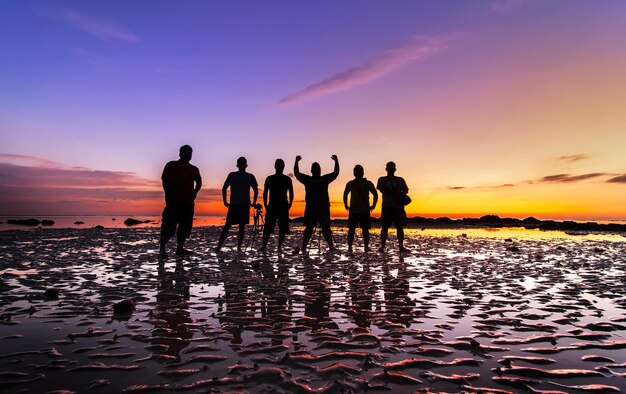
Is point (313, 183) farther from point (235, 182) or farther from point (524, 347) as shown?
point (524, 347)

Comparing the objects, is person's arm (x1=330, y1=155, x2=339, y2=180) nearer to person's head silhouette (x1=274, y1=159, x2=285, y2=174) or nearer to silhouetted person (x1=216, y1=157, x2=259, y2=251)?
person's head silhouette (x1=274, y1=159, x2=285, y2=174)

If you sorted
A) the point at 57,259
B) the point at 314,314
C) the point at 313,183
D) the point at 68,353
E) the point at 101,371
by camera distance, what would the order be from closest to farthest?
1. the point at 101,371
2. the point at 68,353
3. the point at 314,314
4. the point at 57,259
5. the point at 313,183

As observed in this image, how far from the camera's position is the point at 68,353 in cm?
356

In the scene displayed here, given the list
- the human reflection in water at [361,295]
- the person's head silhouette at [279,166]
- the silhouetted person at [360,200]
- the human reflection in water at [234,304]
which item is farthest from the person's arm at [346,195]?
the human reflection in water at [234,304]

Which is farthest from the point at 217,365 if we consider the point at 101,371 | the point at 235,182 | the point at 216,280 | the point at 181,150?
the point at 235,182

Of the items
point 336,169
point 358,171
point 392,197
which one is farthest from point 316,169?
point 392,197

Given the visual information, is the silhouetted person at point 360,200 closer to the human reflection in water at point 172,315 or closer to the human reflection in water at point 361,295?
the human reflection in water at point 361,295

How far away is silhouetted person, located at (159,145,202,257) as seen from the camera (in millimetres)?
12023

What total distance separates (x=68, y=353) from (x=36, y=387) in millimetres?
776

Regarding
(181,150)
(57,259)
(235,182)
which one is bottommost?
(57,259)

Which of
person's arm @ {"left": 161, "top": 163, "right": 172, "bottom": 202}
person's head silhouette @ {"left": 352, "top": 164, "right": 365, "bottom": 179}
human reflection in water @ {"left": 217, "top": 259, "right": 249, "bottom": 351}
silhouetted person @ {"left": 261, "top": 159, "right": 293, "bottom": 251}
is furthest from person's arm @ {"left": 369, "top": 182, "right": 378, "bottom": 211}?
person's arm @ {"left": 161, "top": 163, "right": 172, "bottom": 202}

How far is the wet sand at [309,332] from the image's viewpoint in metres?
3.05

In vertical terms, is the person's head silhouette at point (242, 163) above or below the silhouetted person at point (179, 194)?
above

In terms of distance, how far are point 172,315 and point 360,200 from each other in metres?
10.1
